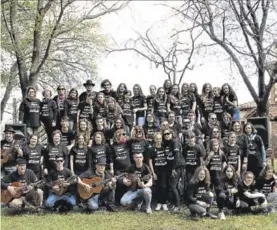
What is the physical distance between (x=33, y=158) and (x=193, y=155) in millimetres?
3306

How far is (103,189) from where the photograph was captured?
32.1 ft

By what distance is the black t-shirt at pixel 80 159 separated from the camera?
32.7ft

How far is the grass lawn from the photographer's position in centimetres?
881

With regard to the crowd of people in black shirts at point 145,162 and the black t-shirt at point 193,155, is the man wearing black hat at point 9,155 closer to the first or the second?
the crowd of people in black shirts at point 145,162

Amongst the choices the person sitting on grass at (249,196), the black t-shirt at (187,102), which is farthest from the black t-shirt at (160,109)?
the person sitting on grass at (249,196)

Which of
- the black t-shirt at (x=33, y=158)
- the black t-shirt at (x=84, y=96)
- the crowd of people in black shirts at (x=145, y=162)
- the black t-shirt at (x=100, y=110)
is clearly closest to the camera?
the crowd of people in black shirts at (x=145, y=162)

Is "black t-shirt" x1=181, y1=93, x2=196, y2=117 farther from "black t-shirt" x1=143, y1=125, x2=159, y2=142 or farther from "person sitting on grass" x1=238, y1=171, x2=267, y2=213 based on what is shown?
"person sitting on grass" x1=238, y1=171, x2=267, y2=213

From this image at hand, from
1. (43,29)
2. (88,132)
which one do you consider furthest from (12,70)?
(88,132)

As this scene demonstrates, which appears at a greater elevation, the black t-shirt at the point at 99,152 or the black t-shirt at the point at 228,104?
the black t-shirt at the point at 228,104

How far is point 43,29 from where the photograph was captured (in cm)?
1700

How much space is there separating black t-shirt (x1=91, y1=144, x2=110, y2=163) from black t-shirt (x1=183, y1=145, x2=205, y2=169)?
168 centimetres

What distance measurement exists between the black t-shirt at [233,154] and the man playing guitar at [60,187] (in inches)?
129

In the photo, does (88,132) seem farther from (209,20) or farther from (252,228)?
(209,20)

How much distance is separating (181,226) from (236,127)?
112 inches
